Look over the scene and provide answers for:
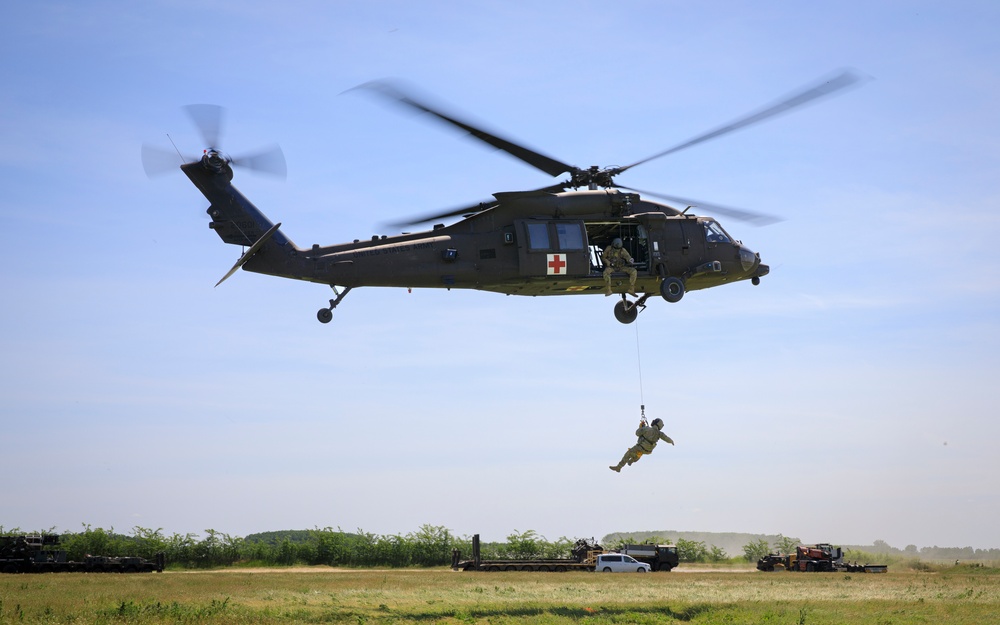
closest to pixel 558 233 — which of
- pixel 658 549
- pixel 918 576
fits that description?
pixel 658 549

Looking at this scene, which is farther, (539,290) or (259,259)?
(539,290)

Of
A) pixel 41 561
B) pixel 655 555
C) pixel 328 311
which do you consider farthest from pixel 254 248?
pixel 655 555

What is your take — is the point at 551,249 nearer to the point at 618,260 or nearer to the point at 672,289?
the point at 618,260

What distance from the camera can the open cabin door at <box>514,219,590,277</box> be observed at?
25312 mm

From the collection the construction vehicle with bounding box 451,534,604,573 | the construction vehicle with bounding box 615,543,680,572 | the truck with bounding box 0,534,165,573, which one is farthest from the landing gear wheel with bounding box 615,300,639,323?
the truck with bounding box 0,534,165,573

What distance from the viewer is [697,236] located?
1074 inches

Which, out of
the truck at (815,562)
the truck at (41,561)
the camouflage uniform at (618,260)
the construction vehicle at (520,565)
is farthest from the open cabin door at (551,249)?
the truck at (815,562)

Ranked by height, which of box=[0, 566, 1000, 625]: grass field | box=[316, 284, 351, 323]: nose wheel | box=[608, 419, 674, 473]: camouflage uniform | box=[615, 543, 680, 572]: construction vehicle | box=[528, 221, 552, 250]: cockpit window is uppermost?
box=[528, 221, 552, 250]: cockpit window

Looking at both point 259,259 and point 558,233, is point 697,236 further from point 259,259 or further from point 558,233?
point 259,259

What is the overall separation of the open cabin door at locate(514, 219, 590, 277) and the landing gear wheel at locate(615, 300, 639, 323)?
264 centimetres

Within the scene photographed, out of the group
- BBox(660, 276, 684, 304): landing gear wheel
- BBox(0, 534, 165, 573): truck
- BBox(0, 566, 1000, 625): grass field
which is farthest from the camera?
BBox(0, 534, 165, 573): truck

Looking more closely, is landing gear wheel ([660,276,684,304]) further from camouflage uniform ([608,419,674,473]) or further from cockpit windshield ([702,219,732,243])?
camouflage uniform ([608,419,674,473])

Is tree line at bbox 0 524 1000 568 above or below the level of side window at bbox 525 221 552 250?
below

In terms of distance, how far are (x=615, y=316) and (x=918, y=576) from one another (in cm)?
2128
